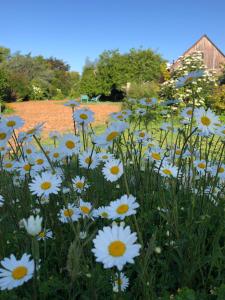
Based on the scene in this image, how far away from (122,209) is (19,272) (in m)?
0.40

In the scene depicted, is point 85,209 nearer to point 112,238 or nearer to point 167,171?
point 167,171

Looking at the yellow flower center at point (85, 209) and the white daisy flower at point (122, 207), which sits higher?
the white daisy flower at point (122, 207)

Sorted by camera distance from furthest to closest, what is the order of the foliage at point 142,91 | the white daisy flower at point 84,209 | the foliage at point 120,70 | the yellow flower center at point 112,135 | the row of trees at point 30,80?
the foliage at point 120,70, the row of trees at point 30,80, the foliage at point 142,91, the white daisy flower at point 84,209, the yellow flower center at point 112,135

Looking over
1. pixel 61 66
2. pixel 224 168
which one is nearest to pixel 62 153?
pixel 224 168

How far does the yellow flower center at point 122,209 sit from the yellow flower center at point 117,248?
10.0 inches

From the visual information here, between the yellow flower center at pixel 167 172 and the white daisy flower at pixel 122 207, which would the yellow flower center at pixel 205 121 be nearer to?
the yellow flower center at pixel 167 172

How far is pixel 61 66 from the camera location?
48500mm

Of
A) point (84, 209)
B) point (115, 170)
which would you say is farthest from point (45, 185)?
point (115, 170)

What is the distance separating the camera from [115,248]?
0.90 metres

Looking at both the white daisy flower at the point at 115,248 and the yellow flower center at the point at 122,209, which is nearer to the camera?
the white daisy flower at the point at 115,248

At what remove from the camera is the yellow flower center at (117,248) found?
882mm

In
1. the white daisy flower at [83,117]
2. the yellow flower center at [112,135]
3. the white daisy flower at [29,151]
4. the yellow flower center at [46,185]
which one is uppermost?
the white daisy flower at [83,117]

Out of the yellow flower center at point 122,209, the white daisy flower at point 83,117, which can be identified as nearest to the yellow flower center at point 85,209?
the yellow flower center at point 122,209

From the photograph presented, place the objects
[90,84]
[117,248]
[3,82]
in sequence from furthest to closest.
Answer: [90,84] → [3,82] → [117,248]
